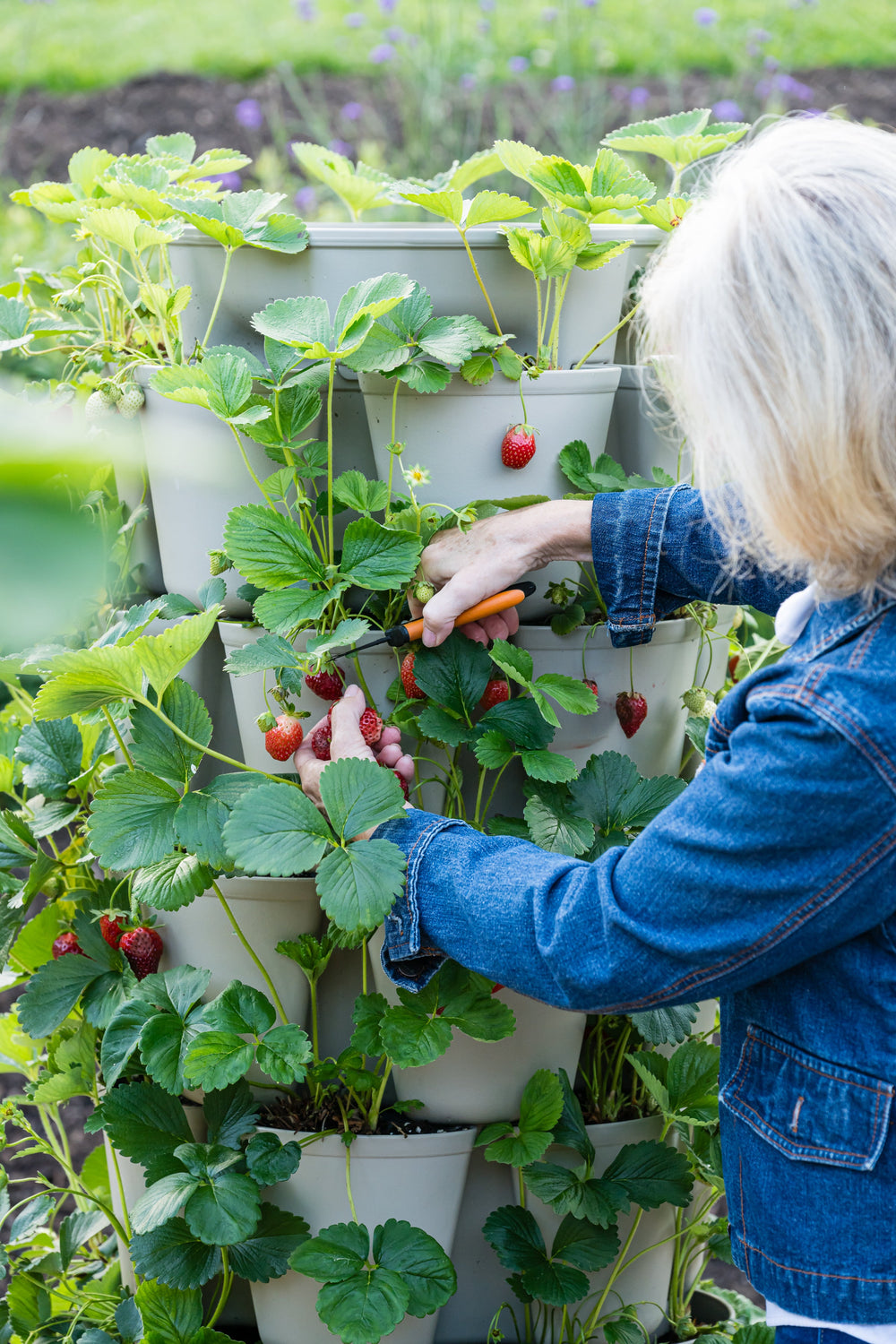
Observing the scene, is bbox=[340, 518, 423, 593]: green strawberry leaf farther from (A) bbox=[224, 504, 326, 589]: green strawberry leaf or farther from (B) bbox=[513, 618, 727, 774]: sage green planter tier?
(B) bbox=[513, 618, 727, 774]: sage green planter tier

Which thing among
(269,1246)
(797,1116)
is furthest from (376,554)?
(269,1246)

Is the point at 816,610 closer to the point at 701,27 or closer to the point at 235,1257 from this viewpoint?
the point at 235,1257

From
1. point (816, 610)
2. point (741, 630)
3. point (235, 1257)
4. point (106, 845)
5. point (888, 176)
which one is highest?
point (888, 176)

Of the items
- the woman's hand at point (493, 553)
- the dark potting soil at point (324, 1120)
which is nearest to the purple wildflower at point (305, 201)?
the woman's hand at point (493, 553)

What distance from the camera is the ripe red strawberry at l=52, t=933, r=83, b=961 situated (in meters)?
1.21

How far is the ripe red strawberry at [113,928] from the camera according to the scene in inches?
45.9

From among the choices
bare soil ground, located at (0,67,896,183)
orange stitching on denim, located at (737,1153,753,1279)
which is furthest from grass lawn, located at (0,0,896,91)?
orange stitching on denim, located at (737,1153,753,1279)

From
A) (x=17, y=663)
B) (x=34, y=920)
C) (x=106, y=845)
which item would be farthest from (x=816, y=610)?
(x=34, y=920)

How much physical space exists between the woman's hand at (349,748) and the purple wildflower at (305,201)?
2287mm

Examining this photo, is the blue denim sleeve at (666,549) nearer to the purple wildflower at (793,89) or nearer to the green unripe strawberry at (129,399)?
the green unripe strawberry at (129,399)

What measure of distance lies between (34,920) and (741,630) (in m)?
1.07

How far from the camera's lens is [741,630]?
A: 5.73 ft

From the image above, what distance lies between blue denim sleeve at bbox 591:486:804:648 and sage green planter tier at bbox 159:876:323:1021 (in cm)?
42

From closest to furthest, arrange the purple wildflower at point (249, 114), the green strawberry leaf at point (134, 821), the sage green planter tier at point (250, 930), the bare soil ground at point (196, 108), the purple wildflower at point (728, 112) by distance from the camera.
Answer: the green strawberry leaf at point (134, 821), the sage green planter tier at point (250, 930), the purple wildflower at point (728, 112), the purple wildflower at point (249, 114), the bare soil ground at point (196, 108)
